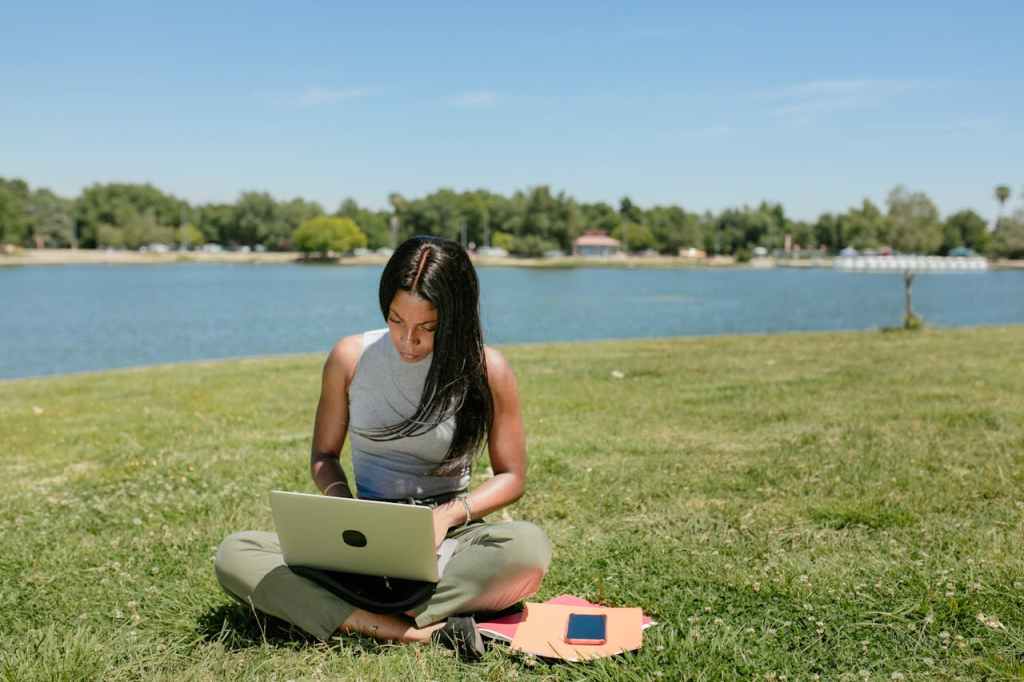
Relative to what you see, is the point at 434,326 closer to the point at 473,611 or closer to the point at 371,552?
the point at 371,552

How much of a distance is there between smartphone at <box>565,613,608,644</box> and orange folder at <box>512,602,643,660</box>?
0.02 meters

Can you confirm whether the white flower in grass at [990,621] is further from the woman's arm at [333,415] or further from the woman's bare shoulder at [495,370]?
the woman's arm at [333,415]

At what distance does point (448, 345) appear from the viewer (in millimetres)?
3553

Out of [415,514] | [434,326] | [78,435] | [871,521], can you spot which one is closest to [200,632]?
[415,514]

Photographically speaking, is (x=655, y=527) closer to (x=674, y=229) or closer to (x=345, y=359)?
(x=345, y=359)

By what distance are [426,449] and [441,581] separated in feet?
1.83

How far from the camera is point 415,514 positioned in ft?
10.1

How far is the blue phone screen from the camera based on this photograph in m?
3.55

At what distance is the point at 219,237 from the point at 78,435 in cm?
16452

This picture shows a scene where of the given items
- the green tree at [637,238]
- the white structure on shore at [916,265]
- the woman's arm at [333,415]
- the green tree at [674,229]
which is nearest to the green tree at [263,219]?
the green tree at [637,238]

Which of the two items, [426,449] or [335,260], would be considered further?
[335,260]

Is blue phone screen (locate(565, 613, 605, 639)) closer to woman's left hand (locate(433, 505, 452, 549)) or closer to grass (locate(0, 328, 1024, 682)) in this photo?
grass (locate(0, 328, 1024, 682))

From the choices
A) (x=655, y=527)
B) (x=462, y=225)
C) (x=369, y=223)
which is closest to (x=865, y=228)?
(x=462, y=225)

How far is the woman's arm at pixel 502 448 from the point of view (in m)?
3.68
